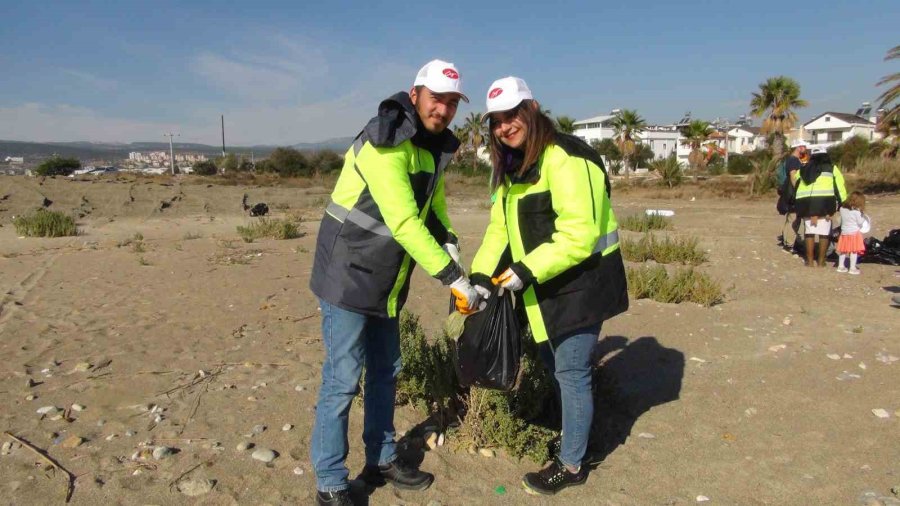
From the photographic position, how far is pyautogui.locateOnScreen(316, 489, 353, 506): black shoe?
2.80 m

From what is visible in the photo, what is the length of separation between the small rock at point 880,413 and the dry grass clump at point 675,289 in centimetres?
262

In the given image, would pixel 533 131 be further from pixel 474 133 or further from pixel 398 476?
pixel 474 133

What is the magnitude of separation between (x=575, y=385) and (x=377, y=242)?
118 centimetres

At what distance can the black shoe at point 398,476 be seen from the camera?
3078 millimetres

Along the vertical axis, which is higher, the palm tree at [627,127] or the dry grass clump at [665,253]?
the palm tree at [627,127]

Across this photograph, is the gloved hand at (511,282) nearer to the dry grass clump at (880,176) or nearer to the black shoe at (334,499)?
the black shoe at (334,499)

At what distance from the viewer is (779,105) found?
3600cm

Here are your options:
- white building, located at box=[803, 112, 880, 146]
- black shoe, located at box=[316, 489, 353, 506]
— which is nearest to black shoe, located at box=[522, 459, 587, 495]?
black shoe, located at box=[316, 489, 353, 506]

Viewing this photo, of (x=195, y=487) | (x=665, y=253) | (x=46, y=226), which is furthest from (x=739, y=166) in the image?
(x=195, y=487)

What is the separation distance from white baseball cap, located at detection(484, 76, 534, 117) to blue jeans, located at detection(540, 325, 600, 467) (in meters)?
1.08

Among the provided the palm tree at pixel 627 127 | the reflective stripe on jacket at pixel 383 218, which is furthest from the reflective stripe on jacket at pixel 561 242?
the palm tree at pixel 627 127

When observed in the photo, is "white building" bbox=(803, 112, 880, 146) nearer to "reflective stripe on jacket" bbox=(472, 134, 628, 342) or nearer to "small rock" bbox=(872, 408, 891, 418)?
"small rock" bbox=(872, 408, 891, 418)

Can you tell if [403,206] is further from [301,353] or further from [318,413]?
[301,353]

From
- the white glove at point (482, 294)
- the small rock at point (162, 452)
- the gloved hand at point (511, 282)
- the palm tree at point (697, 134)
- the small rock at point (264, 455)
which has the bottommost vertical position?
the small rock at point (264, 455)
